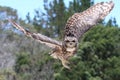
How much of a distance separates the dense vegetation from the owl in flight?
8092mm

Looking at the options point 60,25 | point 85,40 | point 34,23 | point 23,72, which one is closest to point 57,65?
point 85,40

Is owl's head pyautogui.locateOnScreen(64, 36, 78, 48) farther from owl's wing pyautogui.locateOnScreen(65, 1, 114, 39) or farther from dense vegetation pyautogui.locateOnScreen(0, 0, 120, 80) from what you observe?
dense vegetation pyautogui.locateOnScreen(0, 0, 120, 80)

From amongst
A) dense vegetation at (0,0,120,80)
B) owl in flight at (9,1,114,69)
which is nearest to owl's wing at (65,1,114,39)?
owl in flight at (9,1,114,69)

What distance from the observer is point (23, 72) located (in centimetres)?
2525

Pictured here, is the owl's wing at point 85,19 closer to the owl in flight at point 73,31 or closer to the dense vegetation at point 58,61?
the owl in flight at point 73,31

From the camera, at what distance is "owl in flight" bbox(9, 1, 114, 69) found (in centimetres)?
420

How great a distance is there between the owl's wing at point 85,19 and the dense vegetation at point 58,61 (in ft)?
26.5

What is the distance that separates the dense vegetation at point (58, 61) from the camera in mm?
19188

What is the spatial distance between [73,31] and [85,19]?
27 cm

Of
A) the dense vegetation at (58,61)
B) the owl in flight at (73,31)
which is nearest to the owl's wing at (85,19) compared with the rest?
the owl in flight at (73,31)

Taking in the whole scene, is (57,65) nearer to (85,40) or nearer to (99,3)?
(85,40)

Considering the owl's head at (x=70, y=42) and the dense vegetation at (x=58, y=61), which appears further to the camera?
the dense vegetation at (x=58, y=61)

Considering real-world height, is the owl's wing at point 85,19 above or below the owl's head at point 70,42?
above

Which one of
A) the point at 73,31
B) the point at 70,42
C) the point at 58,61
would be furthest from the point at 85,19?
the point at 58,61
